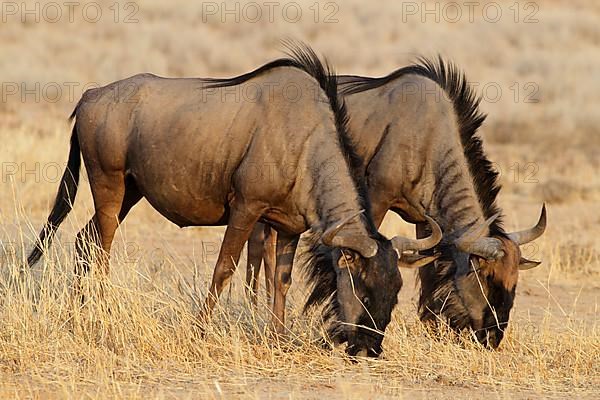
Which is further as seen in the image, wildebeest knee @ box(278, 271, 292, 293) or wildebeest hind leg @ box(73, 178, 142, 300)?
wildebeest hind leg @ box(73, 178, 142, 300)

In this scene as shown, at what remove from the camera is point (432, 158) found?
339 inches

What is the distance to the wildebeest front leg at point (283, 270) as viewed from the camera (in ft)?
26.1

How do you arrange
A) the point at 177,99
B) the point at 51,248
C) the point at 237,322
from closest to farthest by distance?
the point at 237,322 < the point at 177,99 < the point at 51,248

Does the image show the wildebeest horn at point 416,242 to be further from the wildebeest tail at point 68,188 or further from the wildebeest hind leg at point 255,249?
the wildebeest tail at point 68,188

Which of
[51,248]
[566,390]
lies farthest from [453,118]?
[51,248]

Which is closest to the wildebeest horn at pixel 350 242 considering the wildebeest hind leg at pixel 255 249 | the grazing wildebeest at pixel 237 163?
the grazing wildebeest at pixel 237 163

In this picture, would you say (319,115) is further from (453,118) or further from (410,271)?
(410,271)

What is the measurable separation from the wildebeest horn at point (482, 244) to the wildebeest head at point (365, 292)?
0.77 m

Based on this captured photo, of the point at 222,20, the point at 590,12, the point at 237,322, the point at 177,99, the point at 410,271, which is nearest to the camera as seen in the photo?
the point at 237,322

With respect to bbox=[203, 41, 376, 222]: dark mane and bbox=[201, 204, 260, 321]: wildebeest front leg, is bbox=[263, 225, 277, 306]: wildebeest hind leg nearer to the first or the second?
bbox=[201, 204, 260, 321]: wildebeest front leg

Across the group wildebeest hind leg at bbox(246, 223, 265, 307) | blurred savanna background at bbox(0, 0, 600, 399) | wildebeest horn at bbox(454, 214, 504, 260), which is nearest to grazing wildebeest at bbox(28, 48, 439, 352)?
blurred savanna background at bbox(0, 0, 600, 399)

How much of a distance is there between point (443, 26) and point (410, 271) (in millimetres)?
26463

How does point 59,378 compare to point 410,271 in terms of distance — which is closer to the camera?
point 59,378

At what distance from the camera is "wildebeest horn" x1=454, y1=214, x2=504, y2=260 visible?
777cm
